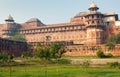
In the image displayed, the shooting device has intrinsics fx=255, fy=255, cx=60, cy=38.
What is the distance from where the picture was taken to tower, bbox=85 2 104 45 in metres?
57.3

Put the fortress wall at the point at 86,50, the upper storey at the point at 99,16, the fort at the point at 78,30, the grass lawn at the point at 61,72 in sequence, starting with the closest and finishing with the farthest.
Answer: the grass lawn at the point at 61,72
the fortress wall at the point at 86,50
the fort at the point at 78,30
the upper storey at the point at 99,16

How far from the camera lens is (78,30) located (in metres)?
65.2

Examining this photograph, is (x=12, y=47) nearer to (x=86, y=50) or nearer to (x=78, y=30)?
(x=86, y=50)

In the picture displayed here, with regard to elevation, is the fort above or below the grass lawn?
above

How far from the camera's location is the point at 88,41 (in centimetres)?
5931

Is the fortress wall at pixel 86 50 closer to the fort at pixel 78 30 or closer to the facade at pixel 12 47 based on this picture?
the fort at pixel 78 30

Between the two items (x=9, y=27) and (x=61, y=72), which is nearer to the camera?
(x=61, y=72)

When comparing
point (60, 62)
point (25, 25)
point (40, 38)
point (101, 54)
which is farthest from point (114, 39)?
point (25, 25)

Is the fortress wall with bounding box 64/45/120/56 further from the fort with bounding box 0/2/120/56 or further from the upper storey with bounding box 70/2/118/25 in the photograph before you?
the upper storey with bounding box 70/2/118/25

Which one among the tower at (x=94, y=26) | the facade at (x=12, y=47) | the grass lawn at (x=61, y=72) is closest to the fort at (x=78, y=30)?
the tower at (x=94, y=26)

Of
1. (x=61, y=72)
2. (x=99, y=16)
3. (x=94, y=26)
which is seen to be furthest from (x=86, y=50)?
(x=61, y=72)

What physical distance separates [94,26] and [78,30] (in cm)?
776

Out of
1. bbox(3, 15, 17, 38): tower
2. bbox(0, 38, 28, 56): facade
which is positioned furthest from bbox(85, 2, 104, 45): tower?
bbox(3, 15, 17, 38): tower

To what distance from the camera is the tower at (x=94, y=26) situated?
5731 cm
